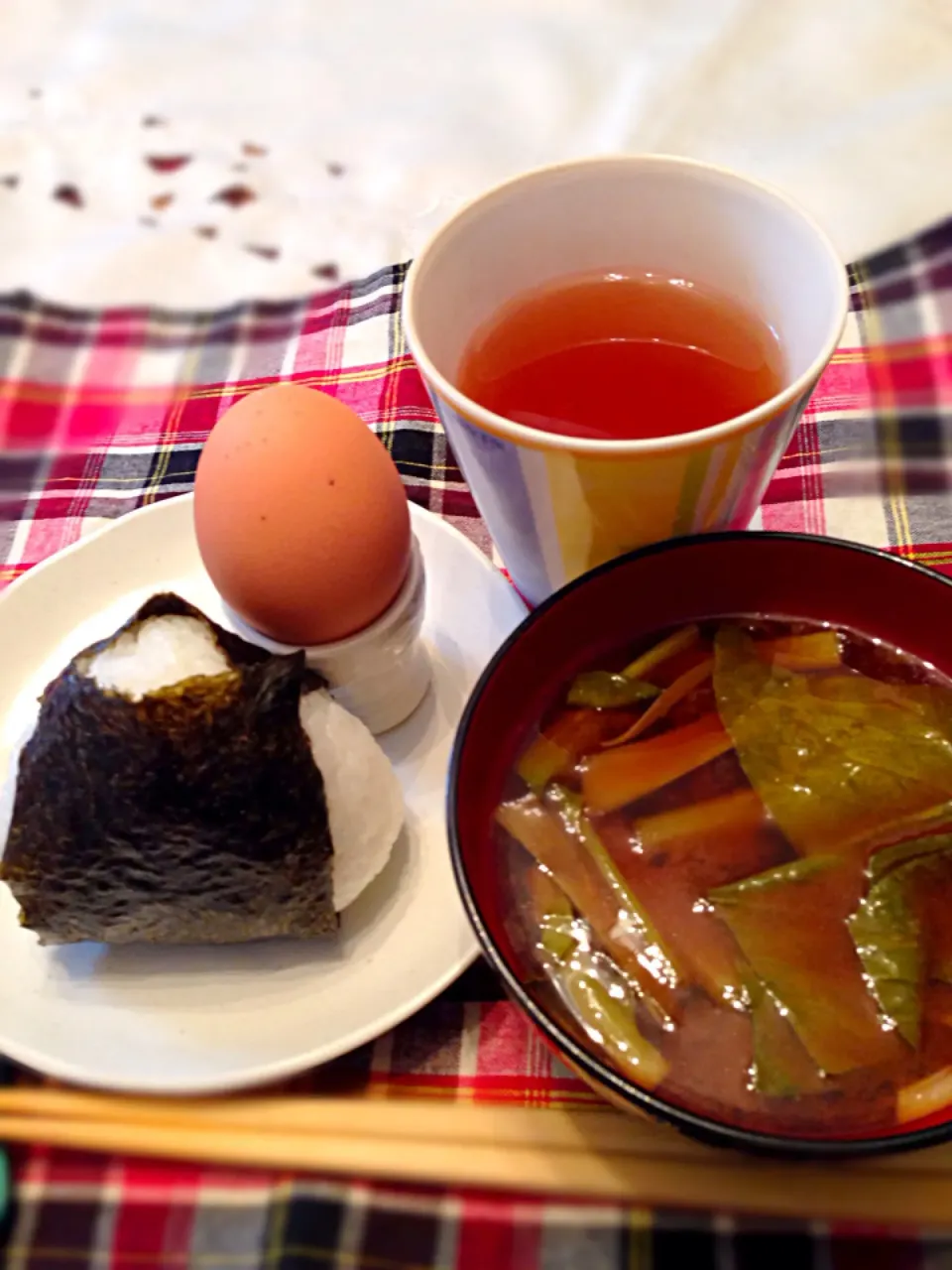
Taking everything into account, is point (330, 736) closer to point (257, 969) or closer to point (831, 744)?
point (257, 969)

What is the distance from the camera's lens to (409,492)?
2.97ft

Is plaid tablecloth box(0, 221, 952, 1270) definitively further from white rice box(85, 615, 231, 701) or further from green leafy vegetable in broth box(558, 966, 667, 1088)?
white rice box(85, 615, 231, 701)

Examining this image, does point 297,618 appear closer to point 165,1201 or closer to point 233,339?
point 165,1201

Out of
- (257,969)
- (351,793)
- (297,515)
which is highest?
(297,515)

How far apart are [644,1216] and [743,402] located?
50 cm

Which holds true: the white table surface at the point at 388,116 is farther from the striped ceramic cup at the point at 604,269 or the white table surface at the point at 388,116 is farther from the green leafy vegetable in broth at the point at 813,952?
the green leafy vegetable in broth at the point at 813,952

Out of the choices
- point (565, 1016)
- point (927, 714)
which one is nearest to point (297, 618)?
point (565, 1016)

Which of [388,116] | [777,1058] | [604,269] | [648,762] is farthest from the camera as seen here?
[388,116]

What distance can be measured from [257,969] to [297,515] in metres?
0.29

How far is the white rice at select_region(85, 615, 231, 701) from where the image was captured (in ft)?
1.93

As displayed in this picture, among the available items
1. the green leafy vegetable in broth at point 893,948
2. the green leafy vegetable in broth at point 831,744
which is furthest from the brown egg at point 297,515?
→ the green leafy vegetable in broth at point 893,948

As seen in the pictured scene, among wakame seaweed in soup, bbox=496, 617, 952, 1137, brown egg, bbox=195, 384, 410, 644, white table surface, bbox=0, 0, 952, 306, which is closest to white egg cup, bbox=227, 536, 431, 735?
brown egg, bbox=195, 384, 410, 644

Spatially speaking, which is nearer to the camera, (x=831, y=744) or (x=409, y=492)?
(x=831, y=744)

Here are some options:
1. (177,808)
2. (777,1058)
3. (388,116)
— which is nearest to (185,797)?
(177,808)
